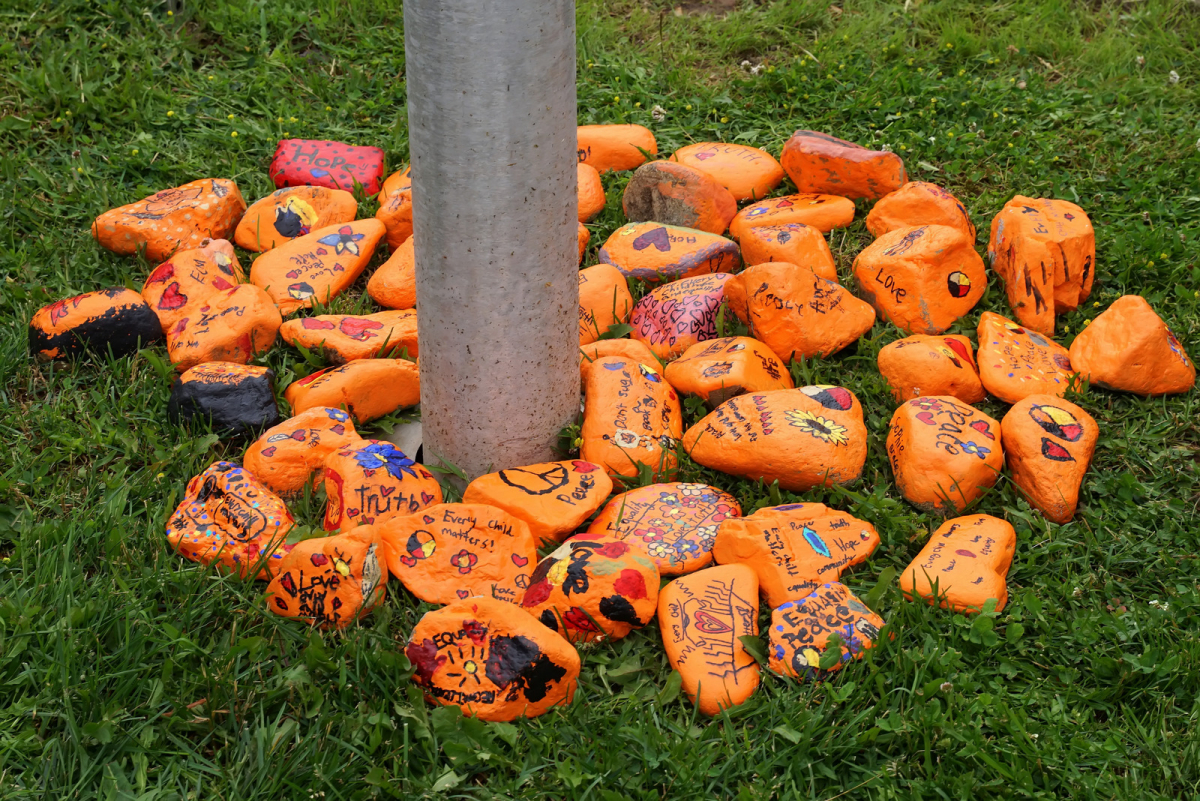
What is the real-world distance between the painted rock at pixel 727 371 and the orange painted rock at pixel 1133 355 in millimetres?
815

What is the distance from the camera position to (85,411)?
9.15 ft

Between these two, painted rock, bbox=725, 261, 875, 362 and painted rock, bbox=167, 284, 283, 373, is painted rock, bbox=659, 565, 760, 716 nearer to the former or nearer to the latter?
painted rock, bbox=725, 261, 875, 362

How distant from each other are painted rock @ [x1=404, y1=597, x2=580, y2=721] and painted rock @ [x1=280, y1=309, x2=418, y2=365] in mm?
1072

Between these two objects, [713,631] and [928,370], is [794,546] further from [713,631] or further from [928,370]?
[928,370]

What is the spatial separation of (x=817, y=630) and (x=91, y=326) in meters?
2.06

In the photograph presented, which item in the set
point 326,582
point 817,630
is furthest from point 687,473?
Answer: point 326,582

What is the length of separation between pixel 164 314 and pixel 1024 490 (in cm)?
233

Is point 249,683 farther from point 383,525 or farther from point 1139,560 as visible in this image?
point 1139,560

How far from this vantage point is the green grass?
6.49 ft

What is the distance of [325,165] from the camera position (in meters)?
3.71

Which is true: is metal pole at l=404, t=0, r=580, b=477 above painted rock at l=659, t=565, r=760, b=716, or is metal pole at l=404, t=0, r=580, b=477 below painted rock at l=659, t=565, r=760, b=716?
above

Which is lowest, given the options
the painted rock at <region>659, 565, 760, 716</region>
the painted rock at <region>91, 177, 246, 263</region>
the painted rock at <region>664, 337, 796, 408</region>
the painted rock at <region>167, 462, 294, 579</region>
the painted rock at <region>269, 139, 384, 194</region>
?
the painted rock at <region>659, 565, 760, 716</region>

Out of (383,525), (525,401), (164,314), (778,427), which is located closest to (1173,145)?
(778,427)

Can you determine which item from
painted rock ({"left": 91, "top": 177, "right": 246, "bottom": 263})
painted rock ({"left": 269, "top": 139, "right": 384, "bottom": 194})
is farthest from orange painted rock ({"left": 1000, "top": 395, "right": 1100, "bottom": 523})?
painted rock ({"left": 91, "top": 177, "right": 246, "bottom": 263})
